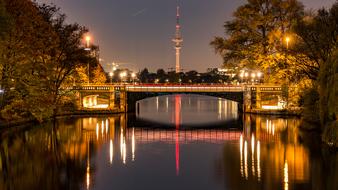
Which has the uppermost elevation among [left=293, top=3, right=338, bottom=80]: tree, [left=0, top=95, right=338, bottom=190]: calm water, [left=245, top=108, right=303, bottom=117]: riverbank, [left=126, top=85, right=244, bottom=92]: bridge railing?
[left=293, top=3, right=338, bottom=80]: tree

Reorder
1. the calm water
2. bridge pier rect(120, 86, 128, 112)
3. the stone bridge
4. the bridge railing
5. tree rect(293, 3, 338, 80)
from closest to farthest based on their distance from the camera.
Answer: the calm water, tree rect(293, 3, 338, 80), the stone bridge, bridge pier rect(120, 86, 128, 112), the bridge railing

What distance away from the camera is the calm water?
1252 inches

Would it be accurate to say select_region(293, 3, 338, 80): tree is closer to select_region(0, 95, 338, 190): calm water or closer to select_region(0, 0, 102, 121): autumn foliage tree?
select_region(0, 95, 338, 190): calm water

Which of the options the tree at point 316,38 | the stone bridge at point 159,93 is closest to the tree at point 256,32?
the stone bridge at point 159,93

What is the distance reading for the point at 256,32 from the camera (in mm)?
85062

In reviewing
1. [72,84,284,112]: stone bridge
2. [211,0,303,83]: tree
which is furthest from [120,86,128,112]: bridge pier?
[211,0,303,83]: tree

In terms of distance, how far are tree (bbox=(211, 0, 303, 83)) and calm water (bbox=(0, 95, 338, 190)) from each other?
67.4 feet

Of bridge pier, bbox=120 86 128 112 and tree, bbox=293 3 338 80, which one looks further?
bridge pier, bbox=120 86 128 112

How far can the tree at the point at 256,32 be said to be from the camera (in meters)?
80.4

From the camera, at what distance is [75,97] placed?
282ft

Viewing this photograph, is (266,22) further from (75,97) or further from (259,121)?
(75,97)

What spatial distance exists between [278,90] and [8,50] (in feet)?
151

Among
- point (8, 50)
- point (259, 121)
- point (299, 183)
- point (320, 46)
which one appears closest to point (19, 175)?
point (299, 183)

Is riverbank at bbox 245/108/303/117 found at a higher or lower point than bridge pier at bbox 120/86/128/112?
lower
